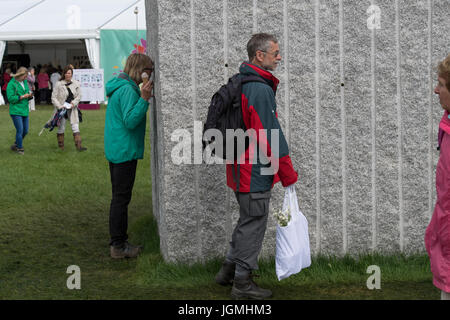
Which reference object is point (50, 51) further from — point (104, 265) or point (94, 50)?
point (104, 265)

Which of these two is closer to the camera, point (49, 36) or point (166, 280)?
point (166, 280)

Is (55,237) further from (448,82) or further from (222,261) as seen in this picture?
(448,82)

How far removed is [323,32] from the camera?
486cm

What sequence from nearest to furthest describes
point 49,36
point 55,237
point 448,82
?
point 448,82
point 55,237
point 49,36

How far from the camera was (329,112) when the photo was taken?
491cm

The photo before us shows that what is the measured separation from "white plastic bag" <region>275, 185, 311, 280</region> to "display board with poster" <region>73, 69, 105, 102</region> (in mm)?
18482

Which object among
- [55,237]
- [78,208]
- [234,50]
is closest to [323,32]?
[234,50]

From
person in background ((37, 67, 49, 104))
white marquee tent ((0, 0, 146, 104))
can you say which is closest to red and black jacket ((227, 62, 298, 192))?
white marquee tent ((0, 0, 146, 104))

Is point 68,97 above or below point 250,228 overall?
above

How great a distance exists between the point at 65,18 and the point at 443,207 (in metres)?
21.7

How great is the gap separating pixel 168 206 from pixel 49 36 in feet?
61.4

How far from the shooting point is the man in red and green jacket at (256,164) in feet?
13.1

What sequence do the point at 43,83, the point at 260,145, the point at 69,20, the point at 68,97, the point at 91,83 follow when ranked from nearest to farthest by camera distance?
the point at 260,145
the point at 68,97
the point at 91,83
the point at 69,20
the point at 43,83

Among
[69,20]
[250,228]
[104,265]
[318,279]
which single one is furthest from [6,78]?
[250,228]
